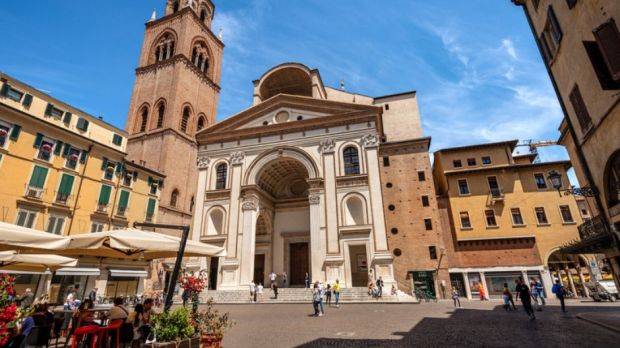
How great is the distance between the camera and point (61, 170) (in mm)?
19188

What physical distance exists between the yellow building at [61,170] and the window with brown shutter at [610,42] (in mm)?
25234

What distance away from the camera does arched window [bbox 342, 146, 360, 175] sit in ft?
76.8

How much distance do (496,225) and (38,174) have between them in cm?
3186

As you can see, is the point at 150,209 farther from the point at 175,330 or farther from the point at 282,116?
the point at 175,330

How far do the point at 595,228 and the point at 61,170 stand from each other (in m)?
27.6

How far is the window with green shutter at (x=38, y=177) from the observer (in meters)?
17.7

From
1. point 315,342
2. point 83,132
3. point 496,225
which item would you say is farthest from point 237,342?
point 496,225

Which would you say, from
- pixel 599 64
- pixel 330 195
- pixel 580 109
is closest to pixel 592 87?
pixel 580 109

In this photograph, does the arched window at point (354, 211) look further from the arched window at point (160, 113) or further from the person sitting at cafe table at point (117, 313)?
the arched window at point (160, 113)

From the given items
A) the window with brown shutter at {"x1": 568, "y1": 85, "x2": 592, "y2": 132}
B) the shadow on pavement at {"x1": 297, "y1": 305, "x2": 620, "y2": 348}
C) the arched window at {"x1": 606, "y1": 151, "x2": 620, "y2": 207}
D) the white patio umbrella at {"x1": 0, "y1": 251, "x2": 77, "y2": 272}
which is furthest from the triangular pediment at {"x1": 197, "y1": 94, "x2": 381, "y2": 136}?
the white patio umbrella at {"x1": 0, "y1": 251, "x2": 77, "y2": 272}

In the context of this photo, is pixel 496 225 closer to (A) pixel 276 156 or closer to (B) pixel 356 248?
(B) pixel 356 248

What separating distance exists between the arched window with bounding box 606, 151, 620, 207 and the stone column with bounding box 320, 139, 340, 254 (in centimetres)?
1426

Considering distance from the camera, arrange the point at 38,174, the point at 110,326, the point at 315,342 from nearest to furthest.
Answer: the point at 110,326 < the point at 315,342 < the point at 38,174

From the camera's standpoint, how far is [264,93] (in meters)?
31.7
